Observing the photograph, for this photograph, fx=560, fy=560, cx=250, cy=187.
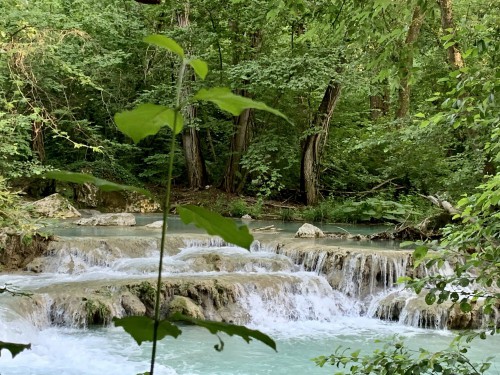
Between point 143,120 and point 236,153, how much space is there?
1733 centimetres

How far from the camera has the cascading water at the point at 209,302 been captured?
6.54 meters

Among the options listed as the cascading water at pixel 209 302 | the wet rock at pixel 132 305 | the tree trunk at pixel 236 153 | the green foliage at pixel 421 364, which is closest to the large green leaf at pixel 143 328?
the green foliage at pixel 421 364

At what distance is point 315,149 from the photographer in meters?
Answer: 17.5

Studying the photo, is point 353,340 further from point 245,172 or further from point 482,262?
point 245,172

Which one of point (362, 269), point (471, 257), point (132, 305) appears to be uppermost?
point (471, 257)

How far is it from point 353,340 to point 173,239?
4.59 meters

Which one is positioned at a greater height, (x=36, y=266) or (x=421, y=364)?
(x=421, y=364)

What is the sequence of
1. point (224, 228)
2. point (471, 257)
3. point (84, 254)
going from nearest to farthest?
point (224, 228) → point (471, 257) → point (84, 254)

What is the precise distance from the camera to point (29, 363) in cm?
631

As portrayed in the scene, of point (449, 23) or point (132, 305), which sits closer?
point (132, 305)

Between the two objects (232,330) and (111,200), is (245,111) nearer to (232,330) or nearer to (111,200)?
(111,200)

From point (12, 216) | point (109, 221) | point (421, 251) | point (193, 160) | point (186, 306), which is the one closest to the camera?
point (421, 251)

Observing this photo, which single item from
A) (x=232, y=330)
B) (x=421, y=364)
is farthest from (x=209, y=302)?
(x=232, y=330)

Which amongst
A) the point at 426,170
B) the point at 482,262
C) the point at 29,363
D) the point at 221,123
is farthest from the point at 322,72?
the point at 482,262
